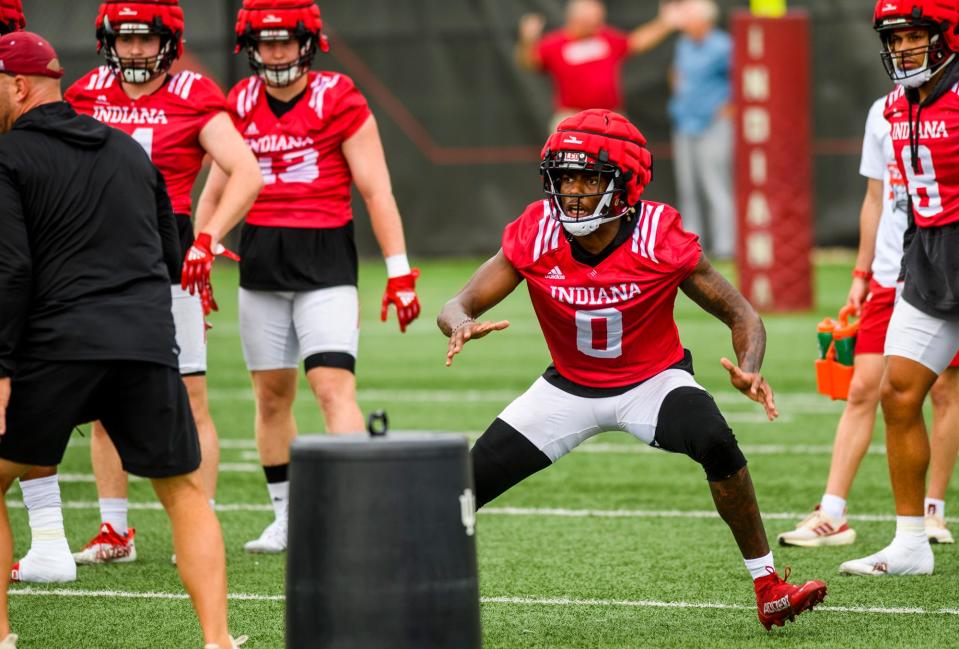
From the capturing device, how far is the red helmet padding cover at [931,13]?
579cm

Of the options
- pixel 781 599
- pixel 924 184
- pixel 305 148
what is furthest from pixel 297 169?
pixel 781 599

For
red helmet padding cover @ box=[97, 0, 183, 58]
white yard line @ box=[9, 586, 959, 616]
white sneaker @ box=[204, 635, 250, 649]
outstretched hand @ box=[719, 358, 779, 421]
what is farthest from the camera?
red helmet padding cover @ box=[97, 0, 183, 58]

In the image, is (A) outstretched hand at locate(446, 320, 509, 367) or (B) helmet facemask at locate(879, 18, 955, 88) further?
(B) helmet facemask at locate(879, 18, 955, 88)

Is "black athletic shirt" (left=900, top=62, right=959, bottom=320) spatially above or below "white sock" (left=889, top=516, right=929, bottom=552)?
→ above

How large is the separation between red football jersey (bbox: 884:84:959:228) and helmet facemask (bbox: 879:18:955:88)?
→ 0.32 feet

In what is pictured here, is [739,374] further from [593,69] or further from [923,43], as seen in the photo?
[593,69]

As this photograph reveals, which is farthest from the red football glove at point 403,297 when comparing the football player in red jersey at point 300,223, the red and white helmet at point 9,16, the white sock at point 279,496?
the red and white helmet at point 9,16

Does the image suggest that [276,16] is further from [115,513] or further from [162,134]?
[115,513]

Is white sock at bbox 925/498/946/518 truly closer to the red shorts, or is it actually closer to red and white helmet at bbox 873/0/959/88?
the red shorts

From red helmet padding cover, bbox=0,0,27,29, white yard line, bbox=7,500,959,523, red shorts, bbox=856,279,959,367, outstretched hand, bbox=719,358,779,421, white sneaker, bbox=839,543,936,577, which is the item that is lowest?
white yard line, bbox=7,500,959,523

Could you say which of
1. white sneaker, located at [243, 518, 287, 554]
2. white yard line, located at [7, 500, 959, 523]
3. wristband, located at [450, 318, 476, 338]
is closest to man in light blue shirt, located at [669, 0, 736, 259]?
white yard line, located at [7, 500, 959, 523]

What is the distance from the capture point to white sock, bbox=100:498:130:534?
6621mm

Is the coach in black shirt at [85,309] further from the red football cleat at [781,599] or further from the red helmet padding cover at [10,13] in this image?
the red helmet padding cover at [10,13]

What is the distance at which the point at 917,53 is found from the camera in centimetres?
582
